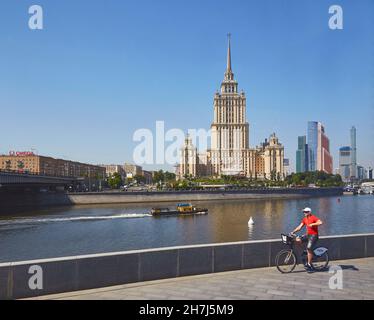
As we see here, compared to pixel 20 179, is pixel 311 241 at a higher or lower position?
lower

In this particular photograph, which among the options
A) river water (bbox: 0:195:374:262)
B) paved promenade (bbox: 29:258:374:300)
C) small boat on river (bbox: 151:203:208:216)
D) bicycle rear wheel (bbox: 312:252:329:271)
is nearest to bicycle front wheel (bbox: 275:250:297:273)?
paved promenade (bbox: 29:258:374:300)

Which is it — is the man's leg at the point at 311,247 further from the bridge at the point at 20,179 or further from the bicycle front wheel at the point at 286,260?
the bridge at the point at 20,179

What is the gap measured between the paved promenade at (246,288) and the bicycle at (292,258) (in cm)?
23

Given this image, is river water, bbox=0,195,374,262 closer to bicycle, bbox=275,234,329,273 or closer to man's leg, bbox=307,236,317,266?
bicycle, bbox=275,234,329,273

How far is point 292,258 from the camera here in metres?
11.7

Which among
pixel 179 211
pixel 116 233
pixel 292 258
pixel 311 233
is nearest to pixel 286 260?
pixel 292 258

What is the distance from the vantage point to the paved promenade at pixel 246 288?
921 centimetres

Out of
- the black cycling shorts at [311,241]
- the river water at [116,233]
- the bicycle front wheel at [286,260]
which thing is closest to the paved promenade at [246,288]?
the bicycle front wheel at [286,260]

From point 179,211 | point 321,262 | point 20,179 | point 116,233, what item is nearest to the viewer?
point 321,262

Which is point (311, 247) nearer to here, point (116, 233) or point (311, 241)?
point (311, 241)

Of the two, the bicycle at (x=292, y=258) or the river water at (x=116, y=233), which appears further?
the river water at (x=116, y=233)

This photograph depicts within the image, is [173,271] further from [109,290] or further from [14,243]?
[14,243]

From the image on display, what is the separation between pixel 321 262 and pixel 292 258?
0.97m

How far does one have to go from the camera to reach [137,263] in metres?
10.6
